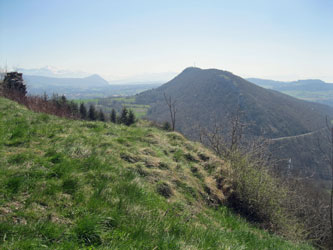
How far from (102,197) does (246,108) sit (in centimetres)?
12471

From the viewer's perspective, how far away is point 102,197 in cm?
379

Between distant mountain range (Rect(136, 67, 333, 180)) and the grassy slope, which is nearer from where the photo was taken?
the grassy slope

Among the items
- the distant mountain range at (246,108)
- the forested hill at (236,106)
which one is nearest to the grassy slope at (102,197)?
the distant mountain range at (246,108)

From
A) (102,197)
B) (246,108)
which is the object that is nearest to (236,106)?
(246,108)

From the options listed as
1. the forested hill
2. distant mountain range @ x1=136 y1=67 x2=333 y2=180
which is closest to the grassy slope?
distant mountain range @ x1=136 y1=67 x2=333 y2=180

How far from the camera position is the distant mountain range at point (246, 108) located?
87.4m

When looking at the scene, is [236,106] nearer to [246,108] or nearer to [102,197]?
[246,108]

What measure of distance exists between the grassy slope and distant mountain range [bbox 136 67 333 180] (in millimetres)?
71453

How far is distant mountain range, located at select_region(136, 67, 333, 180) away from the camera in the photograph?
287 ft

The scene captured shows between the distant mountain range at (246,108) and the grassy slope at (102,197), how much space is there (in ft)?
234

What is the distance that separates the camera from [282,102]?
13275 cm

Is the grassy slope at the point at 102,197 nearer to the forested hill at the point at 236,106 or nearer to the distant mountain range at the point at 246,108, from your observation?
the distant mountain range at the point at 246,108

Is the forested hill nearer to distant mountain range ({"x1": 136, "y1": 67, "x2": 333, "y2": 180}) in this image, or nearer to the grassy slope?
distant mountain range ({"x1": 136, "y1": 67, "x2": 333, "y2": 180})

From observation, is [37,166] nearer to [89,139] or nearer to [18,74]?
[89,139]
